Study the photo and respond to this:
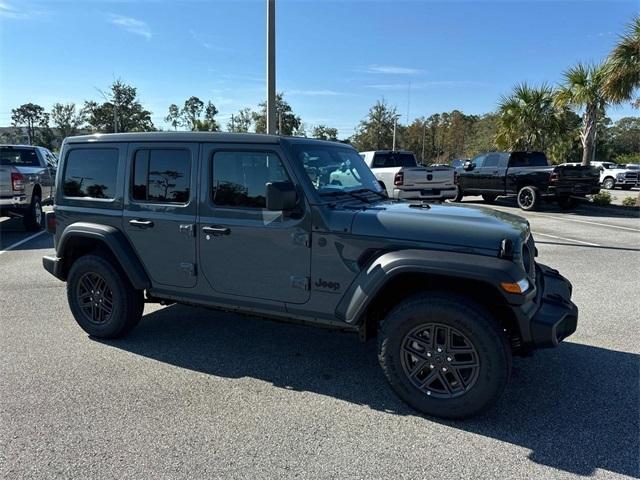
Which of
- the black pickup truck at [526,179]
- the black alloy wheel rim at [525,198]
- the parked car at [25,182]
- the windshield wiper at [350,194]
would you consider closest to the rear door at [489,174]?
the black pickup truck at [526,179]

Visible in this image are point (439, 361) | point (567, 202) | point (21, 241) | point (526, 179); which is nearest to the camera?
point (439, 361)

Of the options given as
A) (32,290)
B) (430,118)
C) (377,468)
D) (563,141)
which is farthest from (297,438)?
(430,118)

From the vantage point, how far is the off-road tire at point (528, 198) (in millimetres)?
15977

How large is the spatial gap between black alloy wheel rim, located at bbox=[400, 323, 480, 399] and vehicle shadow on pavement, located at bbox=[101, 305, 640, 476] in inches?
8.7

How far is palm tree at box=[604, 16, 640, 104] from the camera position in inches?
576

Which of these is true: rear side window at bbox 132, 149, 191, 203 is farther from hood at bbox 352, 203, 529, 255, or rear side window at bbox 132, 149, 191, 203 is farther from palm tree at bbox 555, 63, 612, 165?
palm tree at bbox 555, 63, 612, 165

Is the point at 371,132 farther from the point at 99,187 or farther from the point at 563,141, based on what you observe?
the point at 99,187

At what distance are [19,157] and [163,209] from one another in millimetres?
9898

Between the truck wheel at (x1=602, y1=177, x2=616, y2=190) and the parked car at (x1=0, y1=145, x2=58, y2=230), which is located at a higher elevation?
the truck wheel at (x1=602, y1=177, x2=616, y2=190)

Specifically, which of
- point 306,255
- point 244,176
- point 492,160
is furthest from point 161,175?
point 492,160

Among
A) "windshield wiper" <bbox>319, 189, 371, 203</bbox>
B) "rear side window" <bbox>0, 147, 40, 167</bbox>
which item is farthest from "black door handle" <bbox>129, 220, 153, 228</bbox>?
"rear side window" <bbox>0, 147, 40, 167</bbox>

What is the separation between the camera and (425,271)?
125 inches

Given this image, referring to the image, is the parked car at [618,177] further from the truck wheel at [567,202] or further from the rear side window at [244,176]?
the rear side window at [244,176]

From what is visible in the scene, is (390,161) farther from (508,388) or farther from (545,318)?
(545,318)
